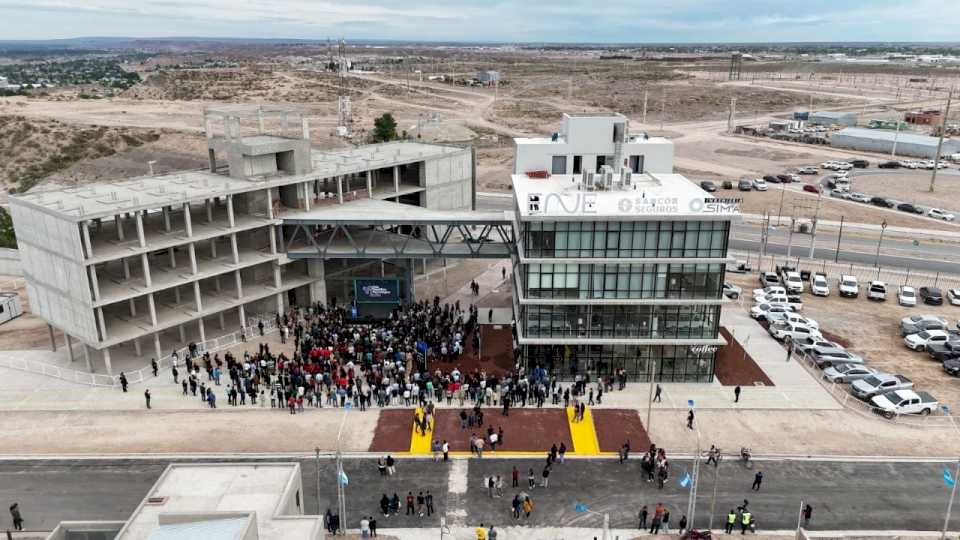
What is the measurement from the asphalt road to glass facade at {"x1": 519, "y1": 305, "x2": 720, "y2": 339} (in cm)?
929

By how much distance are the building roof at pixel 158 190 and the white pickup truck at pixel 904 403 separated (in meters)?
37.8

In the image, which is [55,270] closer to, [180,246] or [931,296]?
[180,246]

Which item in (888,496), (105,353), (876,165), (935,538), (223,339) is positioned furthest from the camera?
(876,165)

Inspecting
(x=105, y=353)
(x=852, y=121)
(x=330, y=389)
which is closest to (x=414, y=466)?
(x=330, y=389)

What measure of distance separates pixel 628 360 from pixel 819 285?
26.2m

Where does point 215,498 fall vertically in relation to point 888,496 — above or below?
above

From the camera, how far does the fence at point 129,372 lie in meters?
40.5

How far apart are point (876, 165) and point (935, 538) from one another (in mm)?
103417

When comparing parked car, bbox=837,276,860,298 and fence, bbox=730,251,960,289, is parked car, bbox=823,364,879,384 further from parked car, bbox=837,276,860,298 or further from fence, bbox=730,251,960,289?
fence, bbox=730,251,960,289

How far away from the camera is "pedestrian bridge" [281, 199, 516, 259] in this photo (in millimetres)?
47125

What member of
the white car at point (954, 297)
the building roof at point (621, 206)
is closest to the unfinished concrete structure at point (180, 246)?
the building roof at point (621, 206)

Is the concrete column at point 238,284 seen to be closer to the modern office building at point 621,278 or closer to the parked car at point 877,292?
the modern office building at point 621,278

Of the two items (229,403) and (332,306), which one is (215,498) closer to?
(229,403)

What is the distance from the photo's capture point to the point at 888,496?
3119 cm
